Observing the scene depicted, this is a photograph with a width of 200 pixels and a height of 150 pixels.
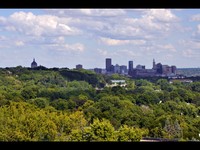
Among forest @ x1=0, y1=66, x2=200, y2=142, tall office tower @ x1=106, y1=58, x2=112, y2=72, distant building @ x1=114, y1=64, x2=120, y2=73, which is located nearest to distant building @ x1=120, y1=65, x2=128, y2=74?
forest @ x1=0, y1=66, x2=200, y2=142

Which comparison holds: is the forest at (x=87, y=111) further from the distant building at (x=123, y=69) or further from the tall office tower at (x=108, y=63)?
the tall office tower at (x=108, y=63)

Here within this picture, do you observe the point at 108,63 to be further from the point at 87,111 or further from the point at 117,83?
the point at 87,111

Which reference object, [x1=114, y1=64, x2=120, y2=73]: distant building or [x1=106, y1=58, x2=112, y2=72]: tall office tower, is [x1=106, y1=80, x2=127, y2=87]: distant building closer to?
[x1=114, y1=64, x2=120, y2=73]: distant building

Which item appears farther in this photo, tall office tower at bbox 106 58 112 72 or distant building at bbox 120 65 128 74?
distant building at bbox 120 65 128 74

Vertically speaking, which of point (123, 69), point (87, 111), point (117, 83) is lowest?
point (87, 111)

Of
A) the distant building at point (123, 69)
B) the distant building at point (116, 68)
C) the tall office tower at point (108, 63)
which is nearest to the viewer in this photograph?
the tall office tower at point (108, 63)

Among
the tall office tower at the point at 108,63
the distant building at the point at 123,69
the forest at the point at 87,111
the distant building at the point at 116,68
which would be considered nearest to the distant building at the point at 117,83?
the forest at the point at 87,111

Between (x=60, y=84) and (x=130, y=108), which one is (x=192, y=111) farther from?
(x=60, y=84)

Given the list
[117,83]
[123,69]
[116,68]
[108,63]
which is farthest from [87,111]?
[123,69]
